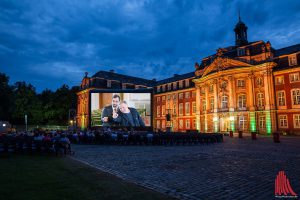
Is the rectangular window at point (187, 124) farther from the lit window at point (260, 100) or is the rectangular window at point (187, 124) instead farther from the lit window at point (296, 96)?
the lit window at point (296, 96)

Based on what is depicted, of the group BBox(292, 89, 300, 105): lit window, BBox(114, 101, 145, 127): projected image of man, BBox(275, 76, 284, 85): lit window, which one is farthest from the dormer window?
BBox(114, 101, 145, 127): projected image of man

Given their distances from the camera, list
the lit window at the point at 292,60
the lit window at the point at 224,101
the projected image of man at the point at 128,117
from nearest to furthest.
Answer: the lit window at the point at 292,60
the projected image of man at the point at 128,117
the lit window at the point at 224,101

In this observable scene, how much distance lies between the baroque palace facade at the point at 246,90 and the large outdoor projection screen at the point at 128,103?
5.33 metres

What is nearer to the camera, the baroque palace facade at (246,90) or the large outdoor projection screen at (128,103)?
the baroque palace facade at (246,90)

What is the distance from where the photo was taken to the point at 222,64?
4166cm

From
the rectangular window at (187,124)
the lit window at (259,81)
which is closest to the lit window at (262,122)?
the lit window at (259,81)

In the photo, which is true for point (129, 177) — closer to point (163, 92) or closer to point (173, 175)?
point (173, 175)

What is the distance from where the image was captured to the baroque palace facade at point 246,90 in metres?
35.1

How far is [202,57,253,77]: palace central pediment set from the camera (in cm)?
3956

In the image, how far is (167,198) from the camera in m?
5.00

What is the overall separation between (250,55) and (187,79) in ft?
54.2

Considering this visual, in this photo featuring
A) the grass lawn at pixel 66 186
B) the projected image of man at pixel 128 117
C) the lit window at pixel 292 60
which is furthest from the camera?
the projected image of man at pixel 128 117

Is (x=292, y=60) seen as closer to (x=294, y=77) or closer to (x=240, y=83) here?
(x=294, y=77)

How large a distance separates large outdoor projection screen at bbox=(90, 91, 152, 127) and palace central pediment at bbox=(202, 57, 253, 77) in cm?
1351
